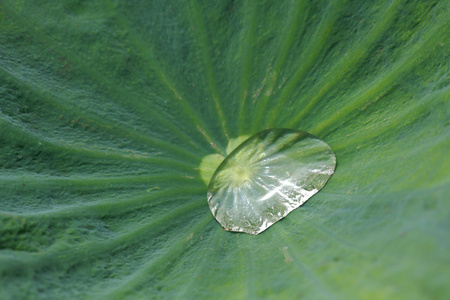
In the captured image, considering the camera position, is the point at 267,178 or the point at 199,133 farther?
the point at 199,133

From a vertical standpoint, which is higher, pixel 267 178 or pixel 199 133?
pixel 199 133

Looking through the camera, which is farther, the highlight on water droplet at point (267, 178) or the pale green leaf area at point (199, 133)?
the highlight on water droplet at point (267, 178)

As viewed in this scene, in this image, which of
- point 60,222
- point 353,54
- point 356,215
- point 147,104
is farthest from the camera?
point 147,104

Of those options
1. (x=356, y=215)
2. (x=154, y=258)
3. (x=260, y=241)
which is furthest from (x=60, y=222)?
(x=356, y=215)

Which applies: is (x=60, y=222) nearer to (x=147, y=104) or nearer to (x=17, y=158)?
(x=17, y=158)
